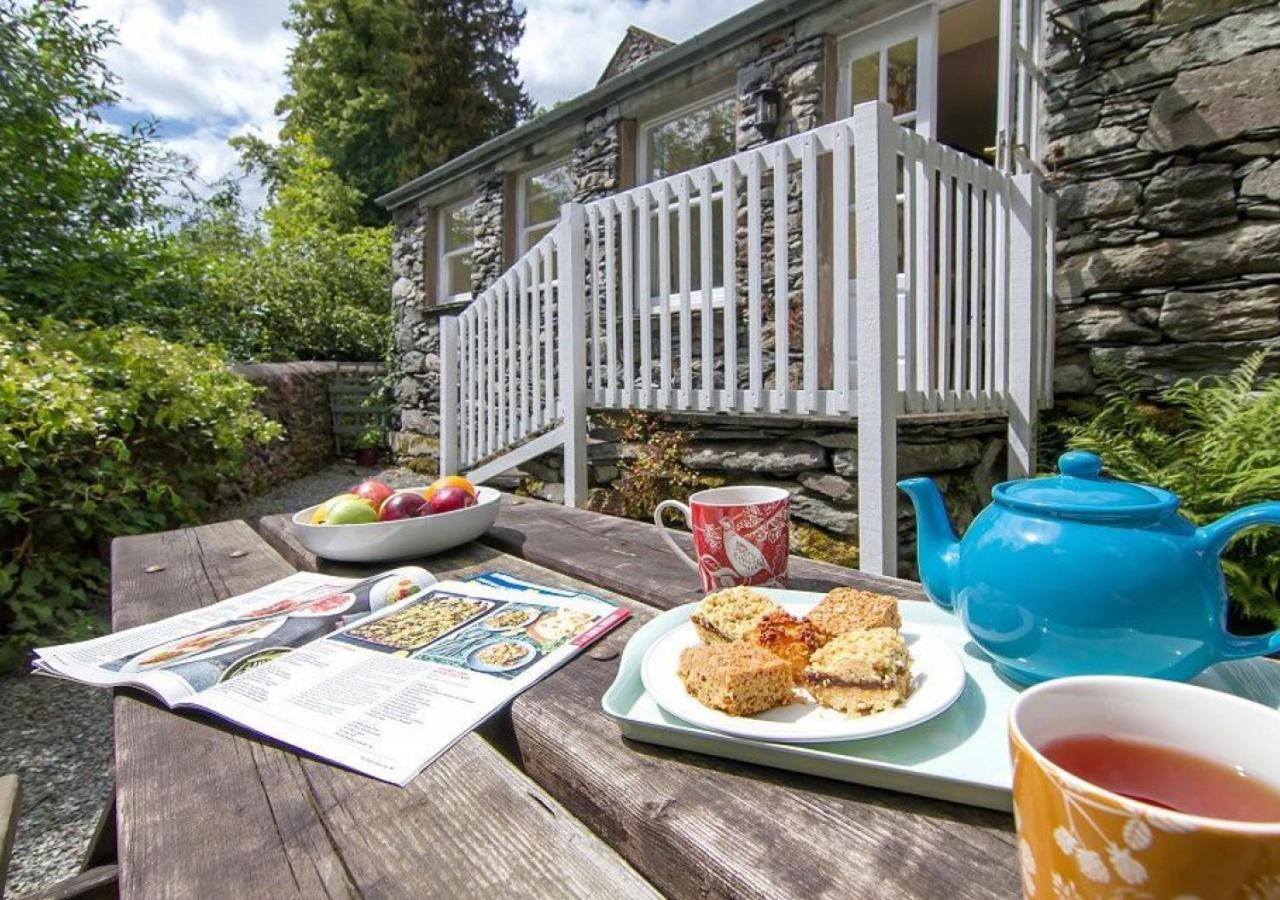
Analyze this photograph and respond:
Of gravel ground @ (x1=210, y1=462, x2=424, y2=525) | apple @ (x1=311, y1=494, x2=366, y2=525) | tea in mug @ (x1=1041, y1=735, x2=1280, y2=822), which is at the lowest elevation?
gravel ground @ (x1=210, y1=462, x2=424, y2=525)

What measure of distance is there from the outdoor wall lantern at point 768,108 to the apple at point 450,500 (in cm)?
352

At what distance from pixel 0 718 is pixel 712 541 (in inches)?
108

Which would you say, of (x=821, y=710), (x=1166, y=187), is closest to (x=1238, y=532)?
(x=821, y=710)

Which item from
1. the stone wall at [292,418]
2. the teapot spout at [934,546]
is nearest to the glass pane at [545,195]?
the stone wall at [292,418]

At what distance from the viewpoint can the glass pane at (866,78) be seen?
3.88 m

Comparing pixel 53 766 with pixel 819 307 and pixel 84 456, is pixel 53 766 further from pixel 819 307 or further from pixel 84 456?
pixel 819 307

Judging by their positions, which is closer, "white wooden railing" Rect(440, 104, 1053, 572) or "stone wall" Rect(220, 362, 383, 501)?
"white wooden railing" Rect(440, 104, 1053, 572)

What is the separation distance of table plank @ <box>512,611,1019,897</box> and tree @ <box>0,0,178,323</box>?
16.5 ft

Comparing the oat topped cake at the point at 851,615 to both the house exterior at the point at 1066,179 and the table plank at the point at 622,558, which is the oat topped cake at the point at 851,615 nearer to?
the table plank at the point at 622,558

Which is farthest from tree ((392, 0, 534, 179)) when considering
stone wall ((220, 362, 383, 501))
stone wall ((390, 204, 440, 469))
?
stone wall ((220, 362, 383, 501))

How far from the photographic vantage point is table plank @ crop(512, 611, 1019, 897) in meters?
0.44

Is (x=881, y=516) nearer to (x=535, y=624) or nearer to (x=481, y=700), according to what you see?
(x=535, y=624)

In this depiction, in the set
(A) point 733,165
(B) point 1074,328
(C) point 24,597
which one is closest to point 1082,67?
(B) point 1074,328

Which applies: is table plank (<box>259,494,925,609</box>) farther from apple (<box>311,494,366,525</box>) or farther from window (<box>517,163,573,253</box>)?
window (<box>517,163,573,253</box>)
